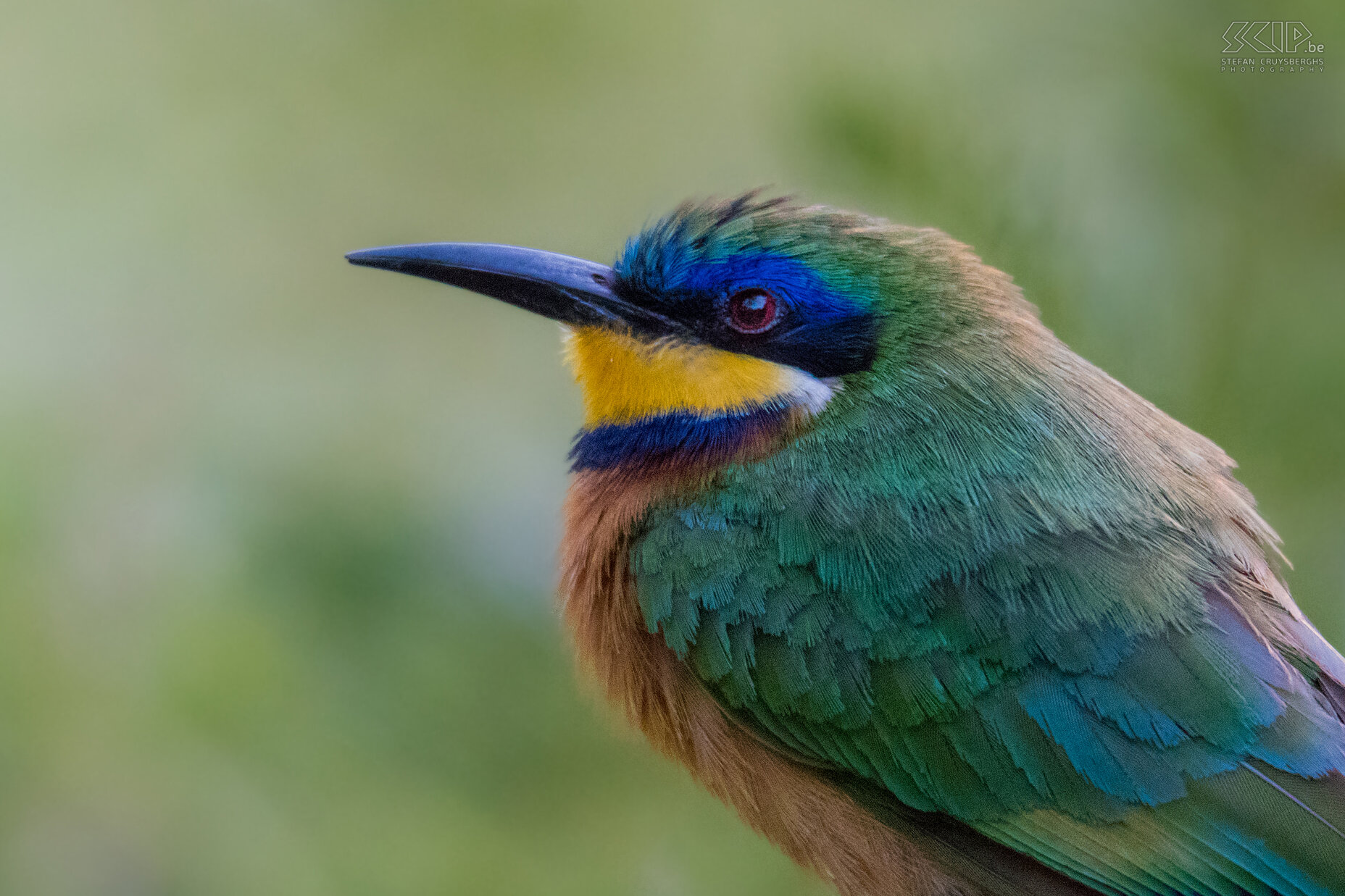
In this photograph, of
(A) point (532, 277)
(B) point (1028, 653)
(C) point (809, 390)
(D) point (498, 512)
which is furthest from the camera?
(D) point (498, 512)

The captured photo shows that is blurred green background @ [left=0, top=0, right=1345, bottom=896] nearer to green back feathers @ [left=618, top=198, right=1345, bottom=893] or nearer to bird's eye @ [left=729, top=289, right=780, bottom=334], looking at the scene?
bird's eye @ [left=729, top=289, right=780, bottom=334]

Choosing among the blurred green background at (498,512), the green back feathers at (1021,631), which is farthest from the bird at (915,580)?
the blurred green background at (498,512)

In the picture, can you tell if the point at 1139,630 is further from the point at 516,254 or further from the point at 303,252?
the point at 303,252

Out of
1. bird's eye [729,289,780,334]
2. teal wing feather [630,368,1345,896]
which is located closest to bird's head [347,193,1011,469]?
bird's eye [729,289,780,334]

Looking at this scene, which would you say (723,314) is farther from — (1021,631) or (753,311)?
(1021,631)

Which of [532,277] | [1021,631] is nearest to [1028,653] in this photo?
[1021,631]

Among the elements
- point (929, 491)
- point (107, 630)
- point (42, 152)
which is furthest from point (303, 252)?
point (929, 491)
